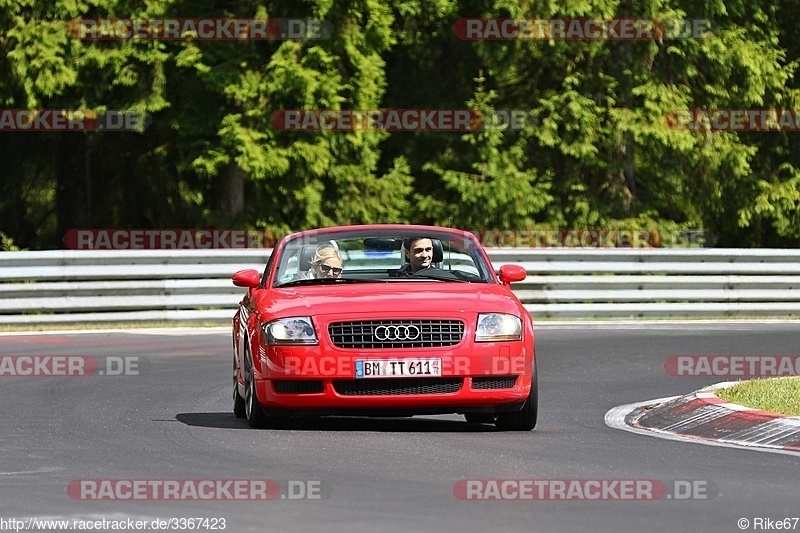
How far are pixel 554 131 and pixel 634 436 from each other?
67.9ft

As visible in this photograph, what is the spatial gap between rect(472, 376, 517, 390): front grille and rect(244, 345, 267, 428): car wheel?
1.40m

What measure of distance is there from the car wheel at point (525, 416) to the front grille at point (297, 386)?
1271 mm

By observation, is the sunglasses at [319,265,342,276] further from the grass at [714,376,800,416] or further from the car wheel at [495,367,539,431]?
the grass at [714,376,800,416]

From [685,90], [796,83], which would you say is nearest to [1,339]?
[685,90]

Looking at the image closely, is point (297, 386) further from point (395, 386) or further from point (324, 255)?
point (324, 255)

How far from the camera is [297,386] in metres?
11.5

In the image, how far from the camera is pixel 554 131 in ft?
105

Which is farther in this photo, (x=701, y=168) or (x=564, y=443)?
(x=701, y=168)

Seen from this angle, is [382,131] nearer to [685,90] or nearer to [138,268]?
[685,90]

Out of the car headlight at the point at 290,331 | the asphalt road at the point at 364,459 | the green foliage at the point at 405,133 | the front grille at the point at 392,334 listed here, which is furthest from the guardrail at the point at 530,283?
the front grille at the point at 392,334

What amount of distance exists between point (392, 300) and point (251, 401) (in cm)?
116

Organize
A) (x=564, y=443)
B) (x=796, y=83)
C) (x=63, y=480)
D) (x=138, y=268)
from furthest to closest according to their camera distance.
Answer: (x=796, y=83) < (x=138, y=268) < (x=564, y=443) < (x=63, y=480)

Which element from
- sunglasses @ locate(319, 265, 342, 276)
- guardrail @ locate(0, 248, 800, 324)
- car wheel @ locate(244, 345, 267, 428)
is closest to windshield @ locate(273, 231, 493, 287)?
sunglasses @ locate(319, 265, 342, 276)

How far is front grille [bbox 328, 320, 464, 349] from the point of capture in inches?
450
